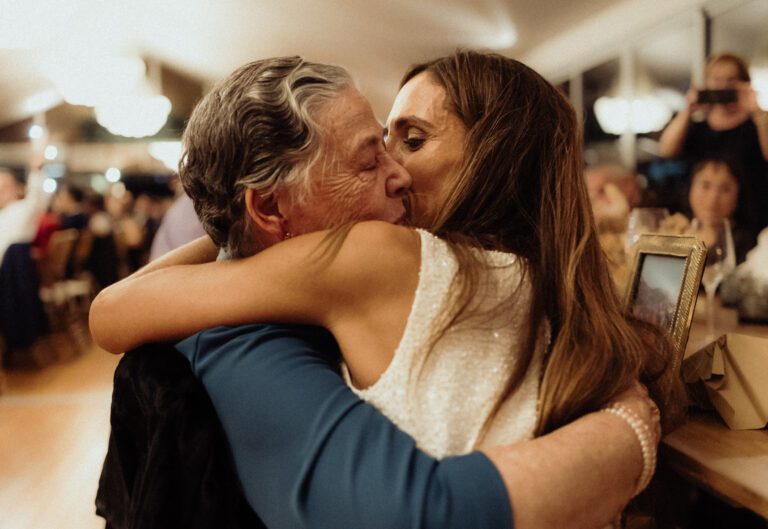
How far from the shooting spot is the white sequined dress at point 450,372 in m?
0.75

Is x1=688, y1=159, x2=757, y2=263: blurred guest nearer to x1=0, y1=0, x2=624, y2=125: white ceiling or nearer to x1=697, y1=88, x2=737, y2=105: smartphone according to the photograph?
x1=697, y1=88, x2=737, y2=105: smartphone

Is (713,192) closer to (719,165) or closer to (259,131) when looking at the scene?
(719,165)

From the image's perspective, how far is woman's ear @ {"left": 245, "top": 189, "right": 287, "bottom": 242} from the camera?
85 centimetres

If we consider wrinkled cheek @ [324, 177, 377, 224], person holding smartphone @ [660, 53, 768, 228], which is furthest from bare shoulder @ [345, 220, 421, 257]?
person holding smartphone @ [660, 53, 768, 228]

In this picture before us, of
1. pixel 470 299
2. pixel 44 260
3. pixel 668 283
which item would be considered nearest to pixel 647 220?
pixel 668 283

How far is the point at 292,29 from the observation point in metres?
6.71

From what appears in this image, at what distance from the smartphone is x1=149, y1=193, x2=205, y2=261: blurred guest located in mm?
2405

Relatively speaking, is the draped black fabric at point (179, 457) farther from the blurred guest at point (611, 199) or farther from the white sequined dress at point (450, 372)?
the blurred guest at point (611, 199)

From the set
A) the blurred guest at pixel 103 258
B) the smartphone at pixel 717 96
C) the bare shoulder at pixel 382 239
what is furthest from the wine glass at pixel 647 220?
the blurred guest at pixel 103 258

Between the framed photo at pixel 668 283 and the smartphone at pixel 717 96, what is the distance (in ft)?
7.18

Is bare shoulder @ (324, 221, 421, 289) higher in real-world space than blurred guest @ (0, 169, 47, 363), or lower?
higher

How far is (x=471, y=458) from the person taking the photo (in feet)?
2.31

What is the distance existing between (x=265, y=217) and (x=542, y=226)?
39 cm

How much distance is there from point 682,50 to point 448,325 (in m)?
4.68
